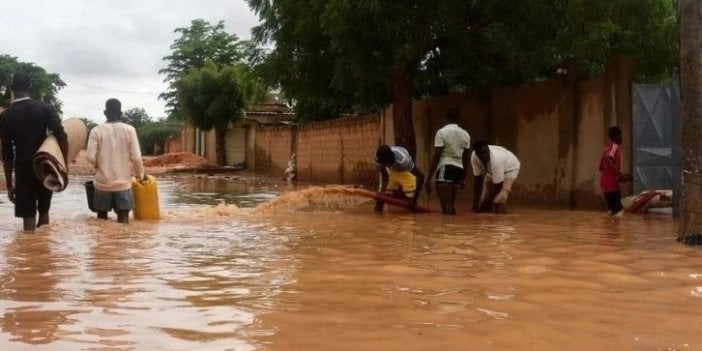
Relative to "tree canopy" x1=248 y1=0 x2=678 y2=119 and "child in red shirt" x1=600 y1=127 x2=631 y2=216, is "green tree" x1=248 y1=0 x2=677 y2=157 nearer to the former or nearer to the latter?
"tree canopy" x1=248 y1=0 x2=678 y2=119

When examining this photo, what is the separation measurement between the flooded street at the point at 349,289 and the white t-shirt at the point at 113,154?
28.5 inches

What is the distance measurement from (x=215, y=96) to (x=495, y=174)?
28676 mm

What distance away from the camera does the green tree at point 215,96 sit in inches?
1464

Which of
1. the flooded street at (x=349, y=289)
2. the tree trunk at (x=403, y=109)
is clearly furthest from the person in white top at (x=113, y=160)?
the tree trunk at (x=403, y=109)

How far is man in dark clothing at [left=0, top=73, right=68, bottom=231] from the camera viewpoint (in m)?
7.52

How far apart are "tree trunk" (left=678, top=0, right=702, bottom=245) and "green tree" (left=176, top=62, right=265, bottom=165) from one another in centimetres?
3115

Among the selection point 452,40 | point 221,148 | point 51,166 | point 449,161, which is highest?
point 452,40

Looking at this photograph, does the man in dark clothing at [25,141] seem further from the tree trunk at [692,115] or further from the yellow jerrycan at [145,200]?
the tree trunk at [692,115]

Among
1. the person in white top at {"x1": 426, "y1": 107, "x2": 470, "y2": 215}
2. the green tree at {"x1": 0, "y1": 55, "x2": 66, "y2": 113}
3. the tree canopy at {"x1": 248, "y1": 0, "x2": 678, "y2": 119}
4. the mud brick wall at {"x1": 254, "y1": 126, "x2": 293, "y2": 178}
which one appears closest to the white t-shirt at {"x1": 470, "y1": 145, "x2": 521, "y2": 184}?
the person in white top at {"x1": 426, "y1": 107, "x2": 470, "y2": 215}

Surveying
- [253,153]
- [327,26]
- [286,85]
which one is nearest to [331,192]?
[327,26]

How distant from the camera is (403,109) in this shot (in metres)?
14.5

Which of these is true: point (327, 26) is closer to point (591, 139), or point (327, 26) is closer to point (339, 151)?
point (591, 139)

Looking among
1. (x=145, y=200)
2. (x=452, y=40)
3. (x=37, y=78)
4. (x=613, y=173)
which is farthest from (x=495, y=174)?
(x=37, y=78)

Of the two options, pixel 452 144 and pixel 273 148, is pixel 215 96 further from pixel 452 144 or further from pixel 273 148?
pixel 452 144
